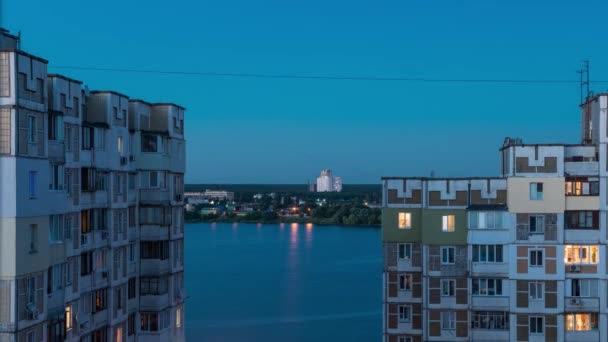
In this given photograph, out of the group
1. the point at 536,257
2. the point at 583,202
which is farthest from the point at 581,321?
the point at 583,202

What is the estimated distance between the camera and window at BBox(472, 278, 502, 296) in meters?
30.3

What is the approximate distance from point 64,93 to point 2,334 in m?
7.85

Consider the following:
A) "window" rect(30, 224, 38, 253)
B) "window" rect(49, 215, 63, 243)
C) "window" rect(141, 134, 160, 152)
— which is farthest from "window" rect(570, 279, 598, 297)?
"window" rect(30, 224, 38, 253)

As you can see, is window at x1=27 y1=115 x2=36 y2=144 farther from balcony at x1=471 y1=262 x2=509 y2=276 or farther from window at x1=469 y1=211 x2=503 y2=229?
balcony at x1=471 y1=262 x2=509 y2=276

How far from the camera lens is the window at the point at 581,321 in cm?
2977

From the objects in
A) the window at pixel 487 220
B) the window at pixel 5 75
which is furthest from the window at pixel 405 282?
the window at pixel 5 75

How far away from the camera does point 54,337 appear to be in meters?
21.2

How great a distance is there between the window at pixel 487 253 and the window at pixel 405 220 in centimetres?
263

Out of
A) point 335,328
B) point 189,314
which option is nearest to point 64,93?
point 335,328

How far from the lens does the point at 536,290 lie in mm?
30000

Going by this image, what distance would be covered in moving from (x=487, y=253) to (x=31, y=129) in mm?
17710

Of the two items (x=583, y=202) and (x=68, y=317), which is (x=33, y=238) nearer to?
(x=68, y=317)

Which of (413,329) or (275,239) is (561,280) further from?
(275,239)

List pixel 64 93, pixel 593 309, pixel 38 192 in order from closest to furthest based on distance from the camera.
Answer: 1. pixel 38 192
2. pixel 64 93
3. pixel 593 309
